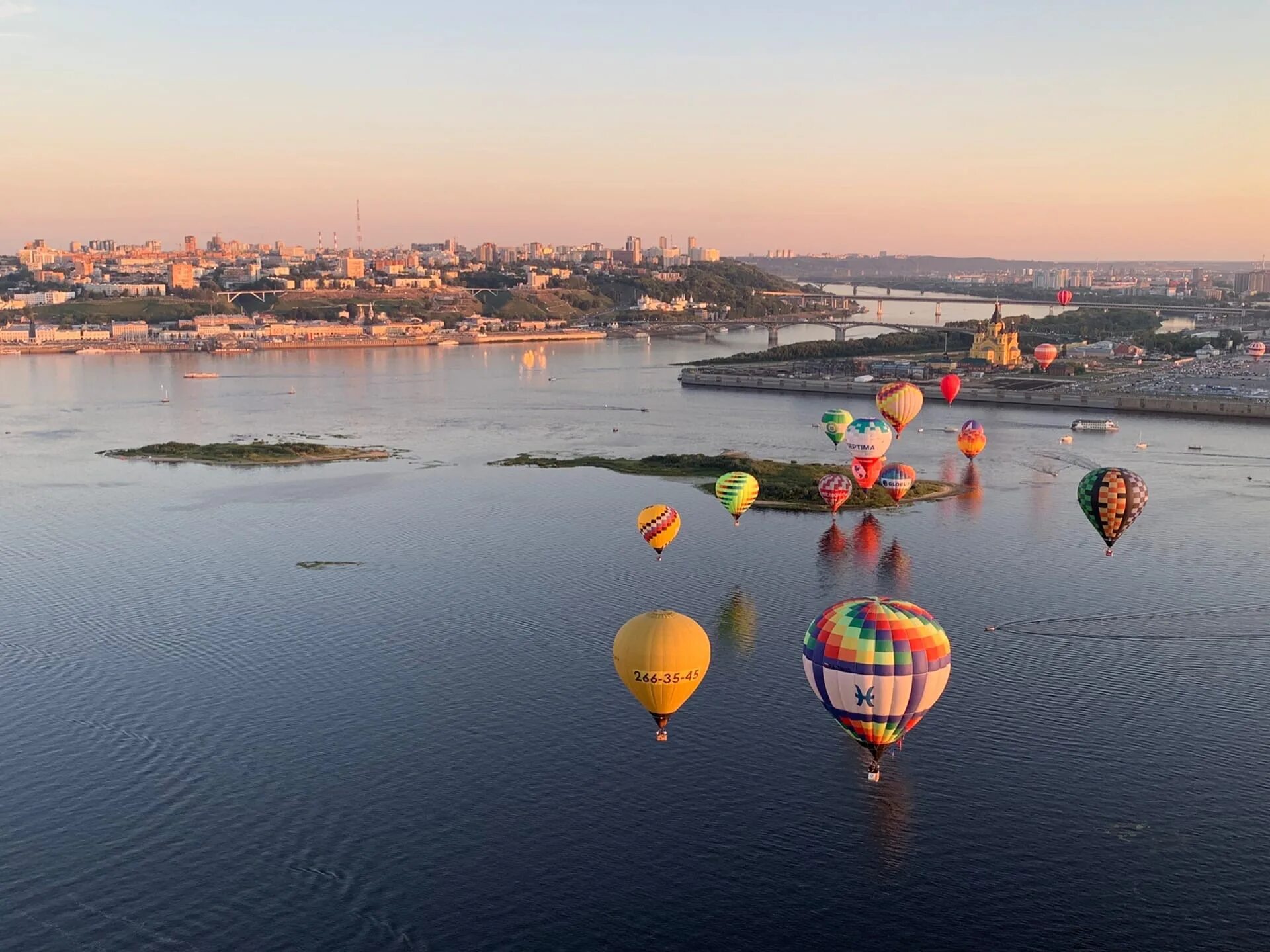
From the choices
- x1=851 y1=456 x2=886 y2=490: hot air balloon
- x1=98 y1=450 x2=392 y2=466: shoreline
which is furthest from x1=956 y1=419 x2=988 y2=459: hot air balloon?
x1=98 y1=450 x2=392 y2=466: shoreline

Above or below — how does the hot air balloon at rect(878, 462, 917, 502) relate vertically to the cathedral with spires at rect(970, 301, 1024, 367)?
below

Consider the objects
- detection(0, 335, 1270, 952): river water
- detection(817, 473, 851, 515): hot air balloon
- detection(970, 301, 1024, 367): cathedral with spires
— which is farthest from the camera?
detection(970, 301, 1024, 367): cathedral with spires

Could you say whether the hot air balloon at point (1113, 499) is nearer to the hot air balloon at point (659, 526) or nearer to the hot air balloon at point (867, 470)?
the hot air balloon at point (867, 470)

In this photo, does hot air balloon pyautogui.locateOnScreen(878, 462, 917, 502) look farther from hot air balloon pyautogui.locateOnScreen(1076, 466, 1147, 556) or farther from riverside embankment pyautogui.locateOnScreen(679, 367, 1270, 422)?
riverside embankment pyautogui.locateOnScreen(679, 367, 1270, 422)

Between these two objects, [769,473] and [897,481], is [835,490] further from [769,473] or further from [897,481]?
[769,473]

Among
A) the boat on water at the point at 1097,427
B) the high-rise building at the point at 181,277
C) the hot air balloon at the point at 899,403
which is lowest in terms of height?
the boat on water at the point at 1097,427

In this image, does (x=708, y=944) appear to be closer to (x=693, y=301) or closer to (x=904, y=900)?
(x=904, y=900)

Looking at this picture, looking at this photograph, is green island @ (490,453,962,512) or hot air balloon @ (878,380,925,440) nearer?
green island @ (490,453,962,512)

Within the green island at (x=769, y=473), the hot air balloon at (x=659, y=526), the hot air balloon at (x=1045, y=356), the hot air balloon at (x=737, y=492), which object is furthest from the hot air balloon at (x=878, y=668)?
the hot air balloon at (x=1045, y=356)
